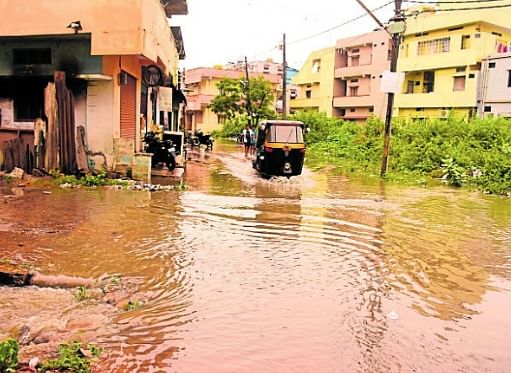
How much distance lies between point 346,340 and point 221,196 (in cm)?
972

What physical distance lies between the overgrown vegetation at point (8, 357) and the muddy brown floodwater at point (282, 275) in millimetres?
687

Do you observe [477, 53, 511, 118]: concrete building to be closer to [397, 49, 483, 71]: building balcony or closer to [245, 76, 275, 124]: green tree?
[397, 49, 483, 71]: building balcony

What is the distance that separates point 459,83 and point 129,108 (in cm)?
2884

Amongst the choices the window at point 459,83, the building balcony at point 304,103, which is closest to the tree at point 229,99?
the building balcony at point 304,103

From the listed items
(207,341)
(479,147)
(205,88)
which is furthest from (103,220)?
(205,88)

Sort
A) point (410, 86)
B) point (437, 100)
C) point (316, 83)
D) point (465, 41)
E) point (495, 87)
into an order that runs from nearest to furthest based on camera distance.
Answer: point (495, 87) < point (465, 41) < point (437, 100) < point (410, 86) < point (316, 83)

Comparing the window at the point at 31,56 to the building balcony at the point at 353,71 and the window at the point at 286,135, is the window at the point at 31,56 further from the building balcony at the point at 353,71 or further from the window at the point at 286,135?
the building balcony at the point at 353,71

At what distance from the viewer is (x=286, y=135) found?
19.2 meters

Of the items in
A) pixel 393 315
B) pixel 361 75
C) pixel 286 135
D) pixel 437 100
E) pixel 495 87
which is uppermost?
pixel 361 75

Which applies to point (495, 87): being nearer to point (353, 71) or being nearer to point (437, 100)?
point (437, 100)

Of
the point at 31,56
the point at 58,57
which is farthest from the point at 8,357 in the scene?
the point at 31,56

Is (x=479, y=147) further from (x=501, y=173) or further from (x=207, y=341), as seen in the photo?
(x=207, y=341)

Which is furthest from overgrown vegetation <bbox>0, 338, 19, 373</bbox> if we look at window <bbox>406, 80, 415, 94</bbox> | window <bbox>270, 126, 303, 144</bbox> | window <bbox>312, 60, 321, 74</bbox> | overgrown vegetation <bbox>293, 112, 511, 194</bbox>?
window <bbox>312, 60, 321, 74</bbox>

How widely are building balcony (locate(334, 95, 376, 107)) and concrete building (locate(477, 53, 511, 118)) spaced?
13.4m
